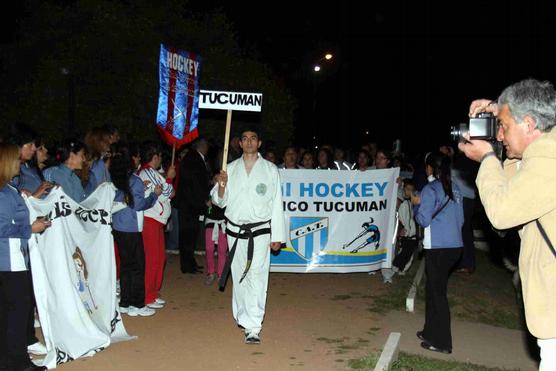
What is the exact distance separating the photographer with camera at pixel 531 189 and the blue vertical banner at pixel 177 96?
301 inches

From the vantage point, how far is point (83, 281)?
23.8 ft

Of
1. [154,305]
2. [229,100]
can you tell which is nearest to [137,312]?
[154,305]

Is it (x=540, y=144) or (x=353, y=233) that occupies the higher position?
(x=540, y=144)

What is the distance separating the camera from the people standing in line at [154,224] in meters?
9.10

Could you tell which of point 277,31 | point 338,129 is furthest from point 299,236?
point 338,129

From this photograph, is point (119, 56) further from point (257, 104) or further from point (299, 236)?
point (257, 104)

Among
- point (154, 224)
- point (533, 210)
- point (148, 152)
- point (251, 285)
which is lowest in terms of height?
point (251, 285)

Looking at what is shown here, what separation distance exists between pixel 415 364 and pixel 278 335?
175cm

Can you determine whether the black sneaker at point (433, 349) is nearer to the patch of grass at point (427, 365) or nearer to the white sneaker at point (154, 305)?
the patch of grass at point (427, 365)

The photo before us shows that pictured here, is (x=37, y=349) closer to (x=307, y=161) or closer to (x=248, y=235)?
(x=248, y=235)

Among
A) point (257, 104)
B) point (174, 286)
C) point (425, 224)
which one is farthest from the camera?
point (174, 286)

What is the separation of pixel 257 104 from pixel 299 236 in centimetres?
319

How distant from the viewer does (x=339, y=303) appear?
9.92 m

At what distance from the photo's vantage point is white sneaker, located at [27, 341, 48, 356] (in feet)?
23.8
